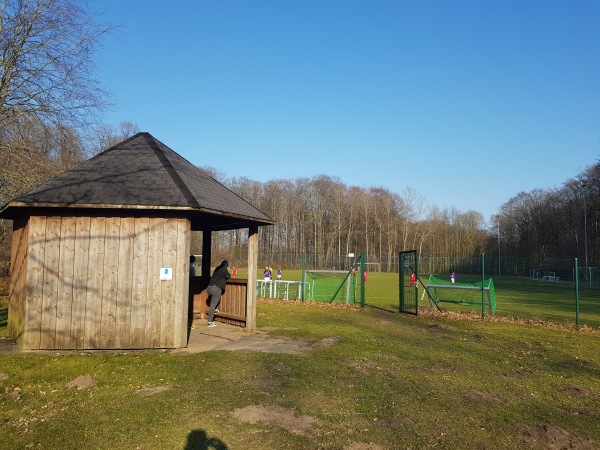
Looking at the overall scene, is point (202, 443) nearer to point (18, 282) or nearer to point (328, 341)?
point (328, 341)

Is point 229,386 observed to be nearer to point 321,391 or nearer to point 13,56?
point 321,391

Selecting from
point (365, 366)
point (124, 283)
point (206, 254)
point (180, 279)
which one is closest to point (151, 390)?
point (180, 279)

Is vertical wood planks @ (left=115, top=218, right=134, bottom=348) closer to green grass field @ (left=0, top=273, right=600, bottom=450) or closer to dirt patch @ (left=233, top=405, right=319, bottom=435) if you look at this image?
green grass field @ (left=0, top=273, right=600, bottom=450)

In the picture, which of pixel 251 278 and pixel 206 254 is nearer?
pixel 251 278

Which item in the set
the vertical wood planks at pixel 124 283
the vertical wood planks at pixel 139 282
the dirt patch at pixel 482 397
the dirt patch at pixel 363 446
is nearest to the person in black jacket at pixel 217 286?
the vertical wood planks at pixel 139 282

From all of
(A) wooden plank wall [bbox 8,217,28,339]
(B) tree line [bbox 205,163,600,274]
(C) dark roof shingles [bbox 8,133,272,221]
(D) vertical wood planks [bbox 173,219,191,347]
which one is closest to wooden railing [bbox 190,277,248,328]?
(C) dark roof shingles [bbox 8,133,272,221]

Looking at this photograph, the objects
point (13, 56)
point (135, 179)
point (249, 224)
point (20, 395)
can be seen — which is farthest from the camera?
point (13, 56)

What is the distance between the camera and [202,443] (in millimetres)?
4809

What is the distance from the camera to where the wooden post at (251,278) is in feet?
38.7

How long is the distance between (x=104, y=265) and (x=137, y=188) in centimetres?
173

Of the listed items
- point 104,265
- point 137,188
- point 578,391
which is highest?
point 137,188

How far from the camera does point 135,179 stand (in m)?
10.2

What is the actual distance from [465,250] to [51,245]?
79.7 m

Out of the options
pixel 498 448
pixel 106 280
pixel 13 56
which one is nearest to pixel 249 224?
pixel 106 280
